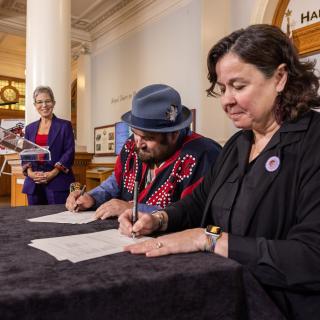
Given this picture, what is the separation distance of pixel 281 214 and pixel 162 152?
95 cm

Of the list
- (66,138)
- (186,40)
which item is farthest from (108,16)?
(66,138)

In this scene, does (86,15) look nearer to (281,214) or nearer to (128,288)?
(281,214)

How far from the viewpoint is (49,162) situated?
3.66m

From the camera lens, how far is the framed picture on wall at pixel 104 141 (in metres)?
8.70

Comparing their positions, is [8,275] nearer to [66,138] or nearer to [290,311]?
[290,311]

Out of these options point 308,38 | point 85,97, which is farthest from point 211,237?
point 85,97

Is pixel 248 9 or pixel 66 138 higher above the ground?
pixel 248 9

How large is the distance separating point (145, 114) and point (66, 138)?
77.7 inches

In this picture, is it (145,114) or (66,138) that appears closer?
(145,114)

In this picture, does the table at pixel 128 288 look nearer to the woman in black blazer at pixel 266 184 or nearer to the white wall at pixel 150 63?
the woman in black blazer at pixel 266 184

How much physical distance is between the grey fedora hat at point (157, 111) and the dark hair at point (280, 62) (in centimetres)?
60

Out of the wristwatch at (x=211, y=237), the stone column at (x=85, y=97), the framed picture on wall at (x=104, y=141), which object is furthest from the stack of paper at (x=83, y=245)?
the stone column at (x=85, y=97)

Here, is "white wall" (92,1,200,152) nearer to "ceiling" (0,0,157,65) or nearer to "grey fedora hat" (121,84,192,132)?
"ceiling" (0,0,157,65)

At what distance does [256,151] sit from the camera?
58.6 inches
